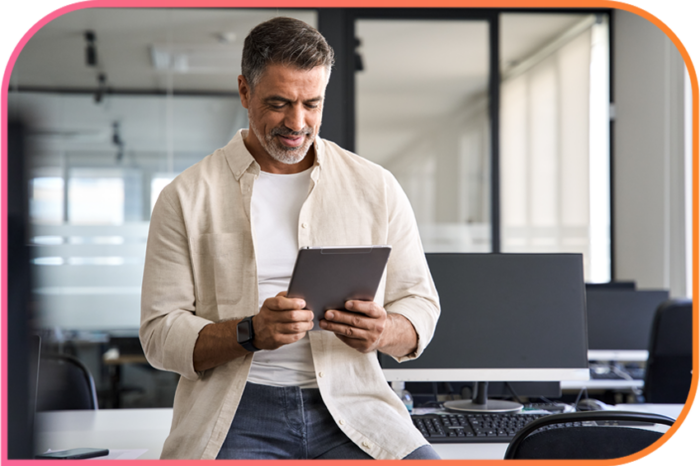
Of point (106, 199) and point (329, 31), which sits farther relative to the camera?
point (329, 31)

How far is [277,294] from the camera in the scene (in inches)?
50.8

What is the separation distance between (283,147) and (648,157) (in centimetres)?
372

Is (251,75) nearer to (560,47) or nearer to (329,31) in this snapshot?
(329,31)

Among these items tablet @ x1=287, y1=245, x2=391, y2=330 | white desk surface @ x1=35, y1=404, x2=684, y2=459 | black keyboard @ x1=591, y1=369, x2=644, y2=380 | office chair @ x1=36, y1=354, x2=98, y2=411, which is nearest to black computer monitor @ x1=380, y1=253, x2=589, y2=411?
white desk surface @ x1=35, y1=404, x2=684, y2=459

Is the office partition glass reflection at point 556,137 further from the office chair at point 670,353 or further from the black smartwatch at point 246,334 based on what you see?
the black smartwatch at point 246,334

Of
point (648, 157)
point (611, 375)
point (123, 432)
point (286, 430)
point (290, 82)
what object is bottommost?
point (611, 375)

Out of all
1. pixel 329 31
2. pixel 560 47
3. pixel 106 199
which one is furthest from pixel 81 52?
pixel 560 47

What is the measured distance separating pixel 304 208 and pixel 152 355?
46cm

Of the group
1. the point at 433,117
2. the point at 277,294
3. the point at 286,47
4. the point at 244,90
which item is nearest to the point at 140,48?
the point at 433,117

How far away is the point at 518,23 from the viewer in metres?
4.70

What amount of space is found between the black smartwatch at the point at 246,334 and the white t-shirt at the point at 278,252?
107 millimetres

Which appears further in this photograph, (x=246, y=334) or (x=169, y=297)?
(x=169, y=297)

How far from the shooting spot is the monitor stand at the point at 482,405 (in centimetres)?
185

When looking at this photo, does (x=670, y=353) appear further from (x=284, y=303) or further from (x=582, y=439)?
(x=284, y=303)
